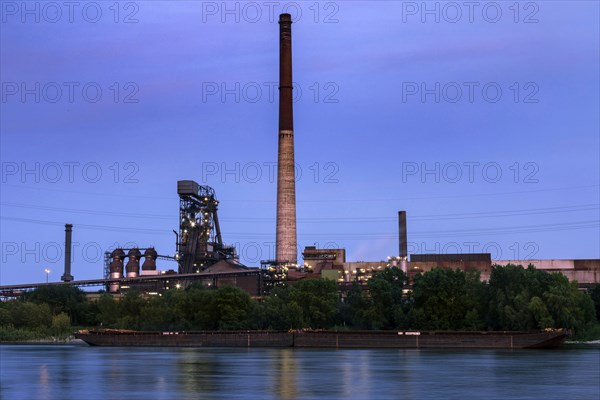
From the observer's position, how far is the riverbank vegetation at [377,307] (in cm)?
14838

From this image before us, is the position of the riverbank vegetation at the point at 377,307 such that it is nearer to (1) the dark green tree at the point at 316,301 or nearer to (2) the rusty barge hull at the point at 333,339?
(1) the dark green tree at the point at 316,301

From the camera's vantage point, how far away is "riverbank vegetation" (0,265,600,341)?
148 meters

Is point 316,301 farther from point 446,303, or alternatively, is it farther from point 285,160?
point 285,160

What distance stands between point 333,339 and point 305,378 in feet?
258

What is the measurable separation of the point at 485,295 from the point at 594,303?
20.1m

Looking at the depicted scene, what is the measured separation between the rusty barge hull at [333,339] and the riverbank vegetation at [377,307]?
5072mm

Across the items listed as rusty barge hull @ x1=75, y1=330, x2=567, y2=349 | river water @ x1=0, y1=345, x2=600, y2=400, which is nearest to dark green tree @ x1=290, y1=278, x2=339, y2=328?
rusty barge hull @ x1=75, y1=330, x2=567, y2=349

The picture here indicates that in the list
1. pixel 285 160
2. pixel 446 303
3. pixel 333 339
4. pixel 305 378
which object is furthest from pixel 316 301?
pixel 305 378

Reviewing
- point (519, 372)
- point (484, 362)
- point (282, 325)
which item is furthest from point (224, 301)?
point (519, 372)

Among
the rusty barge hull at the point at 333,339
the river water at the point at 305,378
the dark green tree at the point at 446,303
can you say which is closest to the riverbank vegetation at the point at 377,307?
the dark green tree at the point at 446,303

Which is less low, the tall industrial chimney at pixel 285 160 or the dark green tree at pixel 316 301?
the tall industrial chimney at pixel 285 160

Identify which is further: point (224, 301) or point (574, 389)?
point (224, 301)

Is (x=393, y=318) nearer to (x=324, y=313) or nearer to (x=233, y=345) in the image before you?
(x=324, y=313)

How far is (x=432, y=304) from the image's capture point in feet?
515
